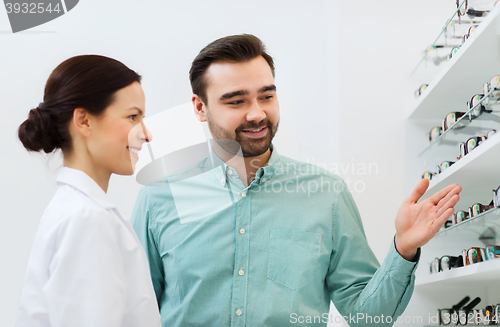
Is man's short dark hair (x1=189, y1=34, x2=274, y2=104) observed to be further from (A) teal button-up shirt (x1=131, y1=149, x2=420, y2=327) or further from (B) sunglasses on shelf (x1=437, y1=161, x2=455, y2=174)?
(B) sunglasses on shelf (x1=437, y1=161, x2=455, y2=174)

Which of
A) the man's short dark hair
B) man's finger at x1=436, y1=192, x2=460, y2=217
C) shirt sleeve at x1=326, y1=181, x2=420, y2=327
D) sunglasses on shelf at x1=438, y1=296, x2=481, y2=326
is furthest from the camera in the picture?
sunglasses on shelf at x1=438, y1=296, x2=481, y2=326

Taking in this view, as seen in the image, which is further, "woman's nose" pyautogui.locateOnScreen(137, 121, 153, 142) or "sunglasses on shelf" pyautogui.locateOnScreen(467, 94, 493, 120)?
"sunglasses on shelf" pyautogui.locateOnScreen(467, 94, 493, 120)

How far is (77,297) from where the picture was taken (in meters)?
0.65

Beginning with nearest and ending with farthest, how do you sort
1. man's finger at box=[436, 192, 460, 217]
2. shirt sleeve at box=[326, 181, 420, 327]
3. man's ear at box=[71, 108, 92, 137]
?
man's ear at box=[71, 108, 92, 137] → man's finger at box=[436, 192, 460, 217] → shirt sleeve at box=[326, 181, 420, 327]

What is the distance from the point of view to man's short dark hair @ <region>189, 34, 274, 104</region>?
1204 millimetres

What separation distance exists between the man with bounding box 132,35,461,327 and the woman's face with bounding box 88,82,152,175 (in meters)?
0.38

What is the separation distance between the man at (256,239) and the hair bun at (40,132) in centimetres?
44

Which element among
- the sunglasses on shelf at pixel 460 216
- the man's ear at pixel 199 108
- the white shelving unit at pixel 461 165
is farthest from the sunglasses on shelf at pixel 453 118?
the man's ear at pixel 199 108

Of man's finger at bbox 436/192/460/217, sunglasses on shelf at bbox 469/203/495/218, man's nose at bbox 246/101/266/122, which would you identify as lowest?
sunglasses on shelf at bbox 469/203/495/218

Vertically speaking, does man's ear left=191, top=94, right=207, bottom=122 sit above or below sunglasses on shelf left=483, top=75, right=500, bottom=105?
above

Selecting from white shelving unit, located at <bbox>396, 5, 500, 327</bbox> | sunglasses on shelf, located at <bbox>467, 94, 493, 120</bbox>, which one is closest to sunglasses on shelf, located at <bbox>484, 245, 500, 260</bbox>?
white shelving unit, located at <bbox>396, 5, 500, 327</bbox>

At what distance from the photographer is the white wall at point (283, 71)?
1640 millimetres

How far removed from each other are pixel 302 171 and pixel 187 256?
1.22 ft

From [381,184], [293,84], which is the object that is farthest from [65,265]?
[293,84]
